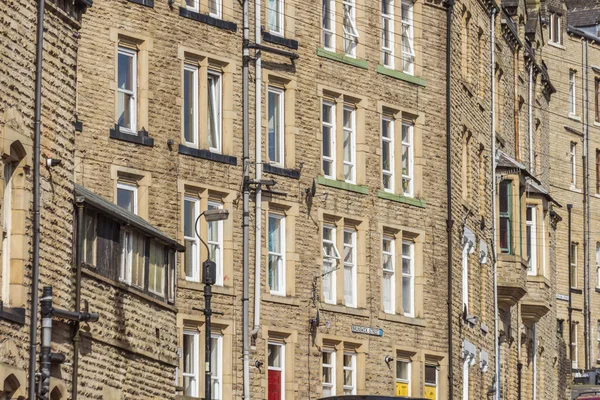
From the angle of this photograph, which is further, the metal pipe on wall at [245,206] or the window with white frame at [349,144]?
the window with white frame at [349,144]

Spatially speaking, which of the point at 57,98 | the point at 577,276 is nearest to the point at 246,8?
the point at 57,98

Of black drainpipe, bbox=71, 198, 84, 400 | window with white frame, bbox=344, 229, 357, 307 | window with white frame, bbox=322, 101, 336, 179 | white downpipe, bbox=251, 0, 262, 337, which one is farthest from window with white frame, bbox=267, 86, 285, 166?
black drainpipe, bbox=71, 198, 84, 400

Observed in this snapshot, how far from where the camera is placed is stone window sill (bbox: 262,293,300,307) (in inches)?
1852

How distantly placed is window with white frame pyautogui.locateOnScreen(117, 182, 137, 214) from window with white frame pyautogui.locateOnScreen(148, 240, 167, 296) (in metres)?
7.28

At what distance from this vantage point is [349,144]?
5131 cm

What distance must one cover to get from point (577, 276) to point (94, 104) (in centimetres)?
4362

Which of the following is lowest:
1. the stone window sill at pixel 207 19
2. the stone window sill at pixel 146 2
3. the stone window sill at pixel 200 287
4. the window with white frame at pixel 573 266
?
the stone window sill at pixel 200 287

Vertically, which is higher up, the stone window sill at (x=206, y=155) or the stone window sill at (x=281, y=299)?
Answer: the stone window sill at (x=206, y=155)

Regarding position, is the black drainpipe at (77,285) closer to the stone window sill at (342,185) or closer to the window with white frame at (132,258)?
the window with white frame at (132,258)

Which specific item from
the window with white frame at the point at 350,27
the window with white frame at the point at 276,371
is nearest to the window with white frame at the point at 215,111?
the window with white frame at the point at 276,371

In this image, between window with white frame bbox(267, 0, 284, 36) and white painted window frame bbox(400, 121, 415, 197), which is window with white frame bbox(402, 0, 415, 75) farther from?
window with white frame bbox(267, 0, 284, 36)

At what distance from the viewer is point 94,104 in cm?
4272

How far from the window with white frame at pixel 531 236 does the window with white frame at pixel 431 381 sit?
13.3m

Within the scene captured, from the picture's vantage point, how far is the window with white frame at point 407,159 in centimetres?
5331
